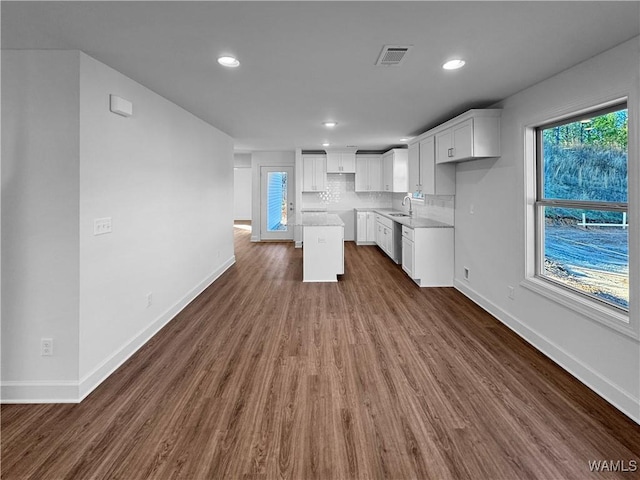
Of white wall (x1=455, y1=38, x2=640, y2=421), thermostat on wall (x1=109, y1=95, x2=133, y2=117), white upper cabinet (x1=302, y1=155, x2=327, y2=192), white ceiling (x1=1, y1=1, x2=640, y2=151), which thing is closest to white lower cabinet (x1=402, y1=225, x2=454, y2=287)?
white wall (x1=455, y1=38, x2=640, y2=421)

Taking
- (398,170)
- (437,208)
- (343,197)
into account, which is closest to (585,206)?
(437,208)

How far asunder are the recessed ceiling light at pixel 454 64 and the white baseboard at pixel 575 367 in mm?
2422

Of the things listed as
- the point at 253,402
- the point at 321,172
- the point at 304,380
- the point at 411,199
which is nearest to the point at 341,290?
the point at 304,380

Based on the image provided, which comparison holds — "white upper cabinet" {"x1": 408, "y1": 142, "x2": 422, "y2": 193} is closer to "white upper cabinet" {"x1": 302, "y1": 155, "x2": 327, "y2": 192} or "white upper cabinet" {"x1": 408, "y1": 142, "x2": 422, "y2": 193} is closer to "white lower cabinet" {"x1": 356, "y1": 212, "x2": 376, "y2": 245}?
"white lower cabinet" {"x1": 356, "y1": 212, "x2": 376, "y2": 245}

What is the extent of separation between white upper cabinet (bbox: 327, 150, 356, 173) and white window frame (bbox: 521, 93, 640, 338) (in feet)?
18.3

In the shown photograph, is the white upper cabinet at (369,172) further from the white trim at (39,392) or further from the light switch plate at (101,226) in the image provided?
the white trim at (39,392)

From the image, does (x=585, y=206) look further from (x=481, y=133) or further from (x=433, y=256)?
(x=433, y=256)

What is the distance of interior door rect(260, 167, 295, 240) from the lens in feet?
31.0

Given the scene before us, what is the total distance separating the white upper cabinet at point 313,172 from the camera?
29.3 ft

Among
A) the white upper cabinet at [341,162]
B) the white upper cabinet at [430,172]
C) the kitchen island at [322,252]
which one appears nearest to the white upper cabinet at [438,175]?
the white upper cabinet at [430,172]

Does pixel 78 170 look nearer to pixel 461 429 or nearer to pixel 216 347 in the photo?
pixel 216 347

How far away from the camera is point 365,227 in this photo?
9.02 metres

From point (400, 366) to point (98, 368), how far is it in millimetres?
2312

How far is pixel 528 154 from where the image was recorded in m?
3.36
